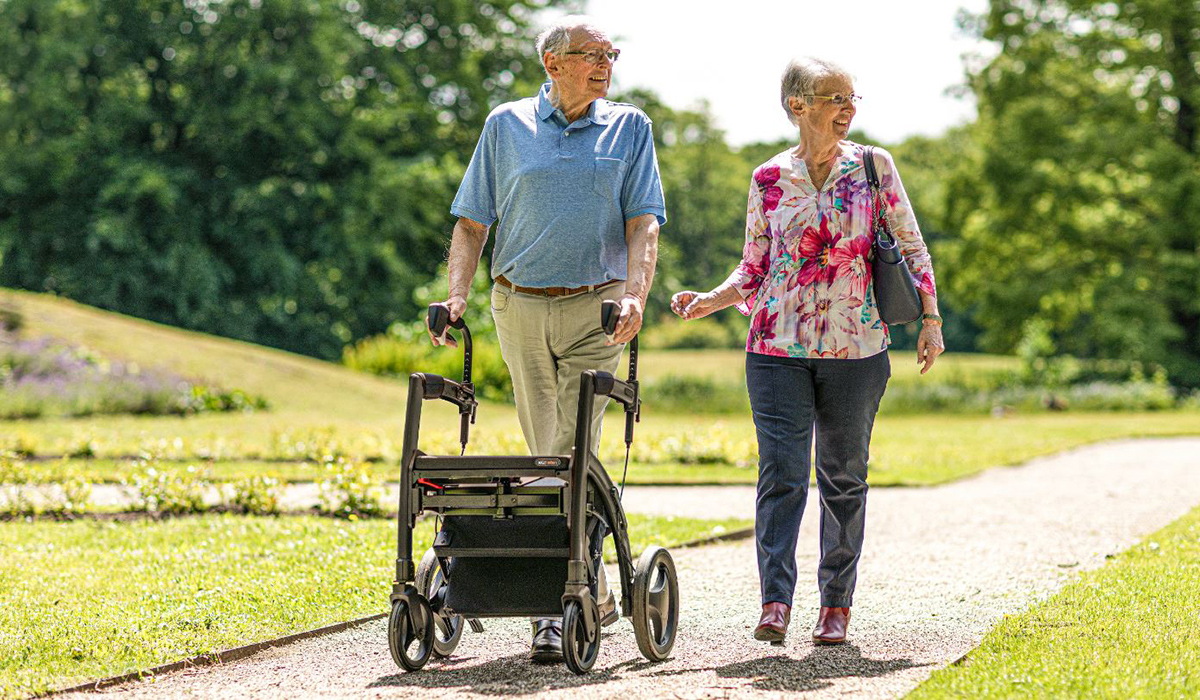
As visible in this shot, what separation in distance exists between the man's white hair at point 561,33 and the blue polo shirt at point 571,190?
171 millimetres

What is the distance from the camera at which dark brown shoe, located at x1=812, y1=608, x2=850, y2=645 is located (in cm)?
454

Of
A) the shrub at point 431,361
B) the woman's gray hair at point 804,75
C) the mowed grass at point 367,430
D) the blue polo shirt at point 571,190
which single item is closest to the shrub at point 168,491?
the mowed grass at point 367,430

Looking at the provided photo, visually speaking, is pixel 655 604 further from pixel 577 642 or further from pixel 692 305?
pixel 692 305

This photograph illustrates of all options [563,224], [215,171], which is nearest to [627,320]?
[563,224]

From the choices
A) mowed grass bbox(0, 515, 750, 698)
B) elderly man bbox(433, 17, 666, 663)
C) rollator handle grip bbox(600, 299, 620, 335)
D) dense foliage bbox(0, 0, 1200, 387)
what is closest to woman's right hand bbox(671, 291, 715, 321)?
elderly man bbox(433, 17, 666, 663)

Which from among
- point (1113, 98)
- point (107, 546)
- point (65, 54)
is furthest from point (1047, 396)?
point (65, 54)

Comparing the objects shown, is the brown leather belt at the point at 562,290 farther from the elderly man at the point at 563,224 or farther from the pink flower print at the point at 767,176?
the pink flower print at the point at 767,176

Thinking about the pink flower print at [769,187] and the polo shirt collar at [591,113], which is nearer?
the polo shirt collar at [591,113]

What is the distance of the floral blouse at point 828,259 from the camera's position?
4516 millimetres

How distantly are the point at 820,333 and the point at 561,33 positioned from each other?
1.29 metres

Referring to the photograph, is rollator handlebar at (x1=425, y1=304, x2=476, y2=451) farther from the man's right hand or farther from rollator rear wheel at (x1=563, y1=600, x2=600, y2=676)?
rollator rear wheel at (x1=563, y1=600, x2=600, y2=676)

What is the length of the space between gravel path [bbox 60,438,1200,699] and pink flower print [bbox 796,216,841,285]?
1.24m

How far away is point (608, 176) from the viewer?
4348 millimetres

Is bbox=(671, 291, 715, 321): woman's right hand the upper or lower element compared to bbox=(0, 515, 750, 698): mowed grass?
upper
